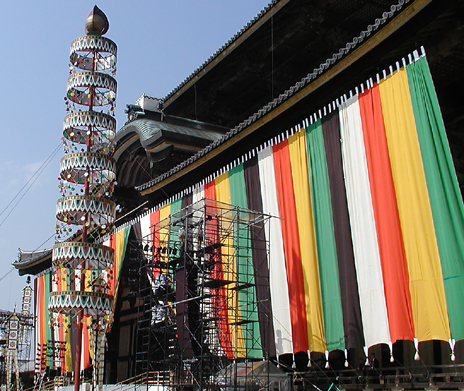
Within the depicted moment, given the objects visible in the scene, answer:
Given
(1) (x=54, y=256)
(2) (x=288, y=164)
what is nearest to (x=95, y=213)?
(1) (x=54, y=256)

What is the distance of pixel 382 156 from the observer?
11.4 meters

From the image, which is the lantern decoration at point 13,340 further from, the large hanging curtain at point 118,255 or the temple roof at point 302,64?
the temple roof at point 302,64

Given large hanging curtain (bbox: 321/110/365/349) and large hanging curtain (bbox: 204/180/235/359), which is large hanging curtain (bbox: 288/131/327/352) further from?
large hanging curtain (bbox: 204/180/235/359)

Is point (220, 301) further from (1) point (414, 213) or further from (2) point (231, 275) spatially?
(1) point (414, 213)

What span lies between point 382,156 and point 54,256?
937 cm

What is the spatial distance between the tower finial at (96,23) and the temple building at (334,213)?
399cm

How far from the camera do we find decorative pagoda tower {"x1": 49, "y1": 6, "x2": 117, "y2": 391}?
595 inches

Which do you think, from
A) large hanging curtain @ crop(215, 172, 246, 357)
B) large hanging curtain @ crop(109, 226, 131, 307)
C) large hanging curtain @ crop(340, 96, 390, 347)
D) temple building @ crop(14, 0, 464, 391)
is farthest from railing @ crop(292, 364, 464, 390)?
large hanging curtain @ crop(109, 226, 131, 307)

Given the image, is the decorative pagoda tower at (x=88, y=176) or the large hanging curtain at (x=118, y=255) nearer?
the decorative pagoda tower at (x=88, y=176)

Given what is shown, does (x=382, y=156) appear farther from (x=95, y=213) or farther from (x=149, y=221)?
(x=149, y=221)

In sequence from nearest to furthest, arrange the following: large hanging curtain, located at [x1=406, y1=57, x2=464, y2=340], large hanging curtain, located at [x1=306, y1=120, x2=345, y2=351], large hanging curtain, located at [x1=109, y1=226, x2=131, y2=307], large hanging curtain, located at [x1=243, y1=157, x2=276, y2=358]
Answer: large hanging curtain, located at [x1=406, y1=57, x2=464, y2=340], large hanging curtain, located at [x1=306, y1=120, x2=345, y2=351], large hanging curtain, located at [x1=243, y1=157, x2=276, y2=358], large hanging curtain, located at [x1=109, y1=226, x2=131, y2=307]

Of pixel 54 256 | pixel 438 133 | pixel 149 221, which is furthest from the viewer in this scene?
pixel 149 221

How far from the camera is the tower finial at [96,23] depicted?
17.4 meters

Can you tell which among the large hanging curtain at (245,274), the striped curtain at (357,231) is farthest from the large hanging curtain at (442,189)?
the large hanging curtain at (245,274)
